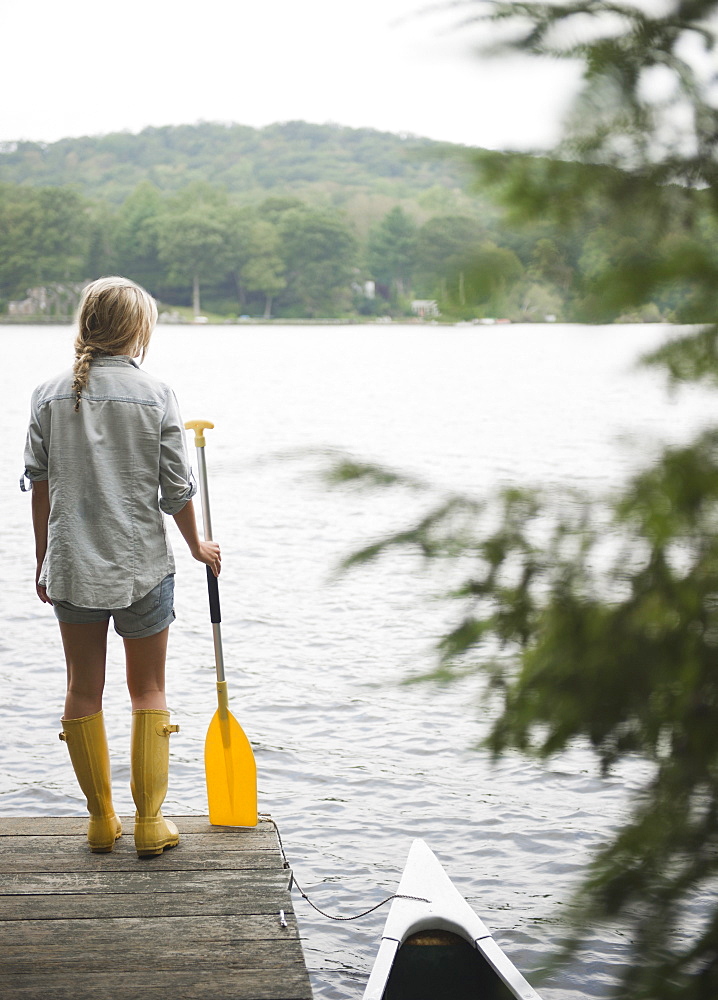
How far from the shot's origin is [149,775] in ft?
12.1

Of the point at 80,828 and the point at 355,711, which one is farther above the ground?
the point at 80,828

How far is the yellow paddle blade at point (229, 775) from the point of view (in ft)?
13.7

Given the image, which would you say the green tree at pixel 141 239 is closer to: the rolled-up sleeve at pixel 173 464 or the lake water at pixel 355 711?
the lake water at pixel 355 711

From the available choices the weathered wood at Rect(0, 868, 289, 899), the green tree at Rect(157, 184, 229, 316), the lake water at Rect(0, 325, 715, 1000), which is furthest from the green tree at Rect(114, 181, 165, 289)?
the weathered wood at Rect(0, 868, 289, 899)

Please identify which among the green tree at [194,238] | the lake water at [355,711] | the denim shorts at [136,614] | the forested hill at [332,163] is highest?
the green tree at [194,238]

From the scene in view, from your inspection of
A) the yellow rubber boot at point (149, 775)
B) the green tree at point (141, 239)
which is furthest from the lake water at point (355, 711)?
the green tree at point (141, 239)

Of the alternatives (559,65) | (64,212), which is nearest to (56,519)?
(559,65)

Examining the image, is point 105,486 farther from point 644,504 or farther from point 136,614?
point 644,504

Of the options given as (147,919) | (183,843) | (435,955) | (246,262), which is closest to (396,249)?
(147,919)

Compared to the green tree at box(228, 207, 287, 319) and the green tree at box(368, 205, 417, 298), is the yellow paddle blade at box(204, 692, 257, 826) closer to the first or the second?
the green tree at box(368, 205, 417, 298)

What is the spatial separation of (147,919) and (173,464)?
1.44 m

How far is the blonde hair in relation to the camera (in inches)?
133

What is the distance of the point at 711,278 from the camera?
3.73ft

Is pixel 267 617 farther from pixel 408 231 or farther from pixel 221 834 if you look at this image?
pixel 408 231
